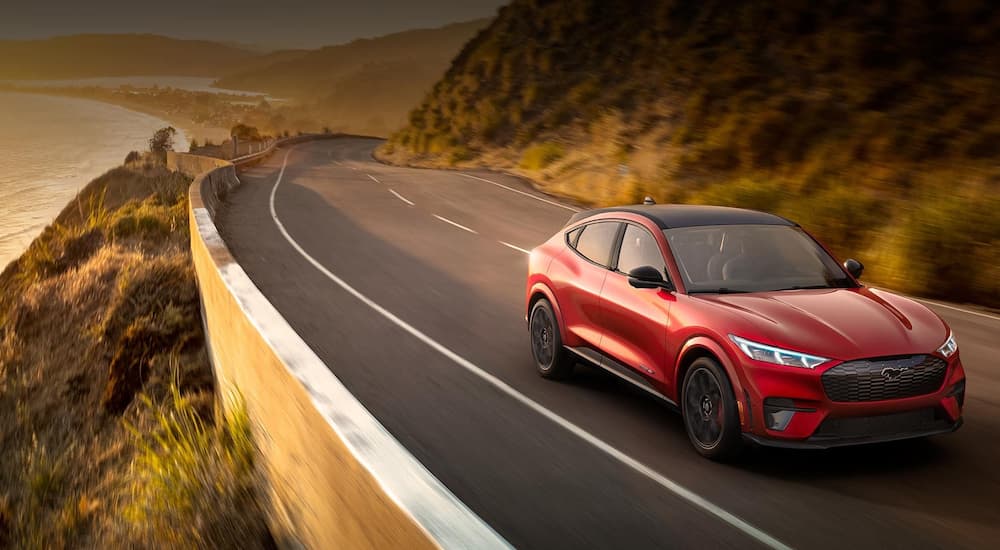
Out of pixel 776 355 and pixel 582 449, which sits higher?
pixel 776 355

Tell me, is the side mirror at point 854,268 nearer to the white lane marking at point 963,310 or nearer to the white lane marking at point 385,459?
the white lane marking at point 385,459

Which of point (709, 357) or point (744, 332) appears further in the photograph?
point (709, 357)

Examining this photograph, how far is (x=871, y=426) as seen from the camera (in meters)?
5.73

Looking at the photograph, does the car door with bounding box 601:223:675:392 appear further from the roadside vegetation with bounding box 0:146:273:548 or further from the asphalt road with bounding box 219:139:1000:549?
the roadside vegetation with bounding box 0:146:273:548

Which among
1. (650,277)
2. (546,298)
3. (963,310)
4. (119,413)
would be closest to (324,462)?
(650,277)

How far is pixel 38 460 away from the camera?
9367 millimetres

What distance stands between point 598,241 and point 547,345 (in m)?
1.09

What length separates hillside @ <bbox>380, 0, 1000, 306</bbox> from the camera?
13.8 metres

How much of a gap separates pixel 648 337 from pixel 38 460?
627cm

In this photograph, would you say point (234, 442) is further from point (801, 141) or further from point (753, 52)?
point (753, 52)

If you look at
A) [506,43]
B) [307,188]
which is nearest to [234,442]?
[307,188]

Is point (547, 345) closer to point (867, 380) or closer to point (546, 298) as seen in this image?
point (546, 298)

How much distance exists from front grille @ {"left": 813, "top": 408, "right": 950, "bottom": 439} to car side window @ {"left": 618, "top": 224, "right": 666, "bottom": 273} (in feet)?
6.36

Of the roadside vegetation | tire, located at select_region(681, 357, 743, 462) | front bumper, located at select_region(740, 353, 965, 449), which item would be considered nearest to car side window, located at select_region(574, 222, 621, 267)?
tire, located at select_region(681, 357, 743, 462)
